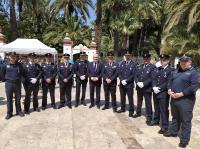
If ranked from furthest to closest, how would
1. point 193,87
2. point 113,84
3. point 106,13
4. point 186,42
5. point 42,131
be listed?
point 106,13 → point 186,42 → point 113,84 → point 42,131 → point 193,87

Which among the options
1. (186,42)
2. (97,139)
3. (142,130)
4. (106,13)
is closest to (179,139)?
(142,130)

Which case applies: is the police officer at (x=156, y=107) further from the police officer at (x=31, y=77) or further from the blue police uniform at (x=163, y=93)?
the police officer at (x=31, y=77)

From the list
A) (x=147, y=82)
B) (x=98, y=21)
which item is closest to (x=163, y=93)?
(x=147, y=82)

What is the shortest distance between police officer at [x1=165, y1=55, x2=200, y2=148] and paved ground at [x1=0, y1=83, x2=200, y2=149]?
399 mm

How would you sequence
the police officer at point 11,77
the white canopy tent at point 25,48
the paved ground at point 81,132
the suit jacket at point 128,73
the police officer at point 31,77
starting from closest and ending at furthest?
the paved ground at point 81,132, the police officer at point 11,77, the suit jacket at point 128,73, the police officer at point 31,77, the white canopy tent at point 25,48

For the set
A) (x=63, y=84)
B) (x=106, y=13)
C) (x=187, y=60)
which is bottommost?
(x=63, y=84)

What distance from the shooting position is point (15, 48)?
1938cm

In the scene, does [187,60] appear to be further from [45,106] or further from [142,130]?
[45,106]

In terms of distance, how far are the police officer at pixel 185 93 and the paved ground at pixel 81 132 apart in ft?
1.31

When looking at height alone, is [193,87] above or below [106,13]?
below

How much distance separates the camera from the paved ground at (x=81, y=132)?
326 inches

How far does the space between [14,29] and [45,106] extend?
1855cm

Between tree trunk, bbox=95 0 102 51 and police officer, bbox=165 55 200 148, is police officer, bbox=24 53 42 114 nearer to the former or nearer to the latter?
police officer, bbox=165 55 200 148

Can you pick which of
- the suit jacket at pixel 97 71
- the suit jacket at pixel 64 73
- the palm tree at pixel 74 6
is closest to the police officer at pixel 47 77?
the suit jacket at pixel 64 73
